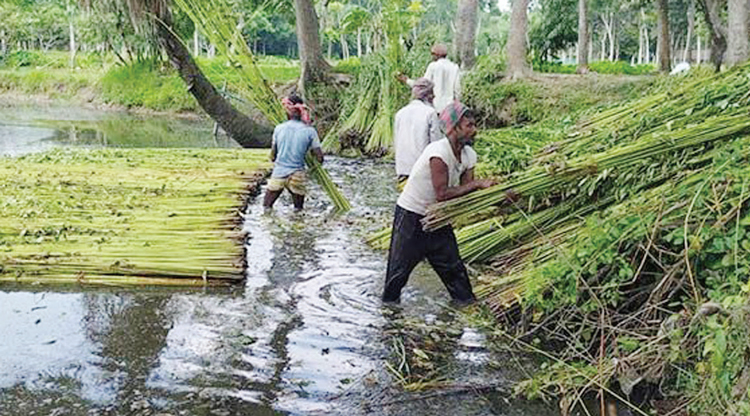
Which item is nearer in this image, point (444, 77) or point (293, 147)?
point (293, 147)

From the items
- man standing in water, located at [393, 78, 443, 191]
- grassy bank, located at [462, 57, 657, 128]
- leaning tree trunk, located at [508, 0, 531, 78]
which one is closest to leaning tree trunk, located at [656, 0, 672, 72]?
grassy bank, located at [462, 57, 657, 128]

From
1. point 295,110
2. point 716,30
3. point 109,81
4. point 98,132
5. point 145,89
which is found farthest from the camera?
point 109,81

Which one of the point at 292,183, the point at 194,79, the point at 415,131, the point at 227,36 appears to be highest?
the point at 227,36

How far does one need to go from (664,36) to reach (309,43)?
7534 mm

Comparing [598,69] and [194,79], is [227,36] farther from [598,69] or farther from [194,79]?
[598,69]

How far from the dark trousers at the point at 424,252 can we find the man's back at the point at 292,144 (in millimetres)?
2934

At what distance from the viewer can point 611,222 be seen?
3.78 m

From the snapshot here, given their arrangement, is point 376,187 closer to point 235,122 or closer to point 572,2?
point 235,122

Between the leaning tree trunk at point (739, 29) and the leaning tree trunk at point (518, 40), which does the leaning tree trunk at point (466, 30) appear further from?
the leaning tree trunk at point (739, 29)

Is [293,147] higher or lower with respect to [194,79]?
lower

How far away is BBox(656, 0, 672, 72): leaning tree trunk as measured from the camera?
50.8ft

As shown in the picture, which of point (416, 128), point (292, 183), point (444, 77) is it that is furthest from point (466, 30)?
point (416, 128)

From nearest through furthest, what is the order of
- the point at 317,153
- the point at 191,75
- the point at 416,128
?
the point at 416,128 → the point at 317,153 → the point at 191,75

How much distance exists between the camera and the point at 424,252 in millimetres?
4523
